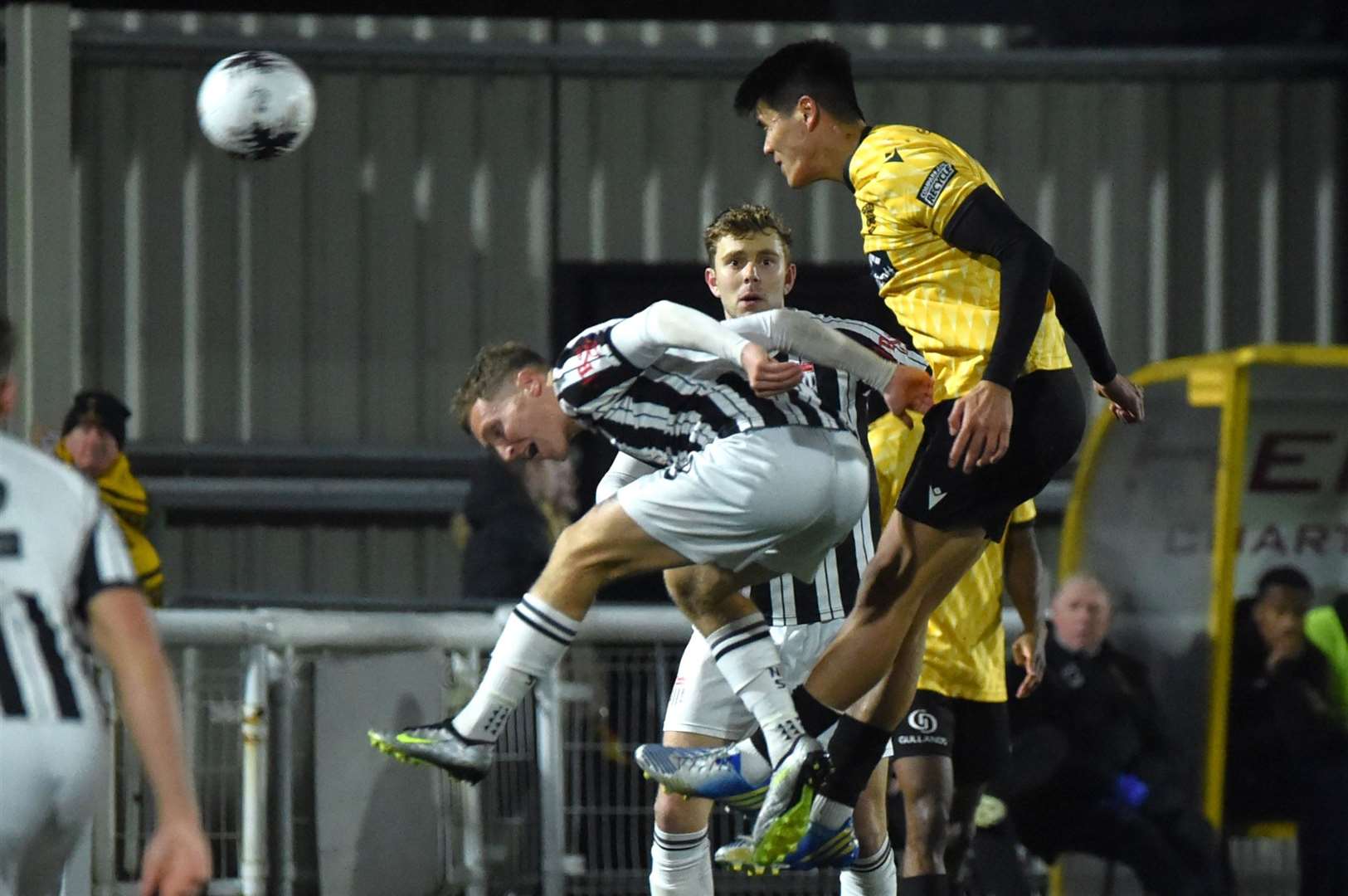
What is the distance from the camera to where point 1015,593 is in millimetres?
6207

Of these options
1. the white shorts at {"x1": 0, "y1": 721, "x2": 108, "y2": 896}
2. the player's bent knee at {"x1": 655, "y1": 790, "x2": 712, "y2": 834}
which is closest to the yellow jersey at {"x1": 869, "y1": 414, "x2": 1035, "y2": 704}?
the player's bent knee at {"x1": 655, "y1": 790, "x2": 712, "y2": 834}

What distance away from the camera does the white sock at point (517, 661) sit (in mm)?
4895

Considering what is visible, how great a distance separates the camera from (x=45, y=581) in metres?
3.18

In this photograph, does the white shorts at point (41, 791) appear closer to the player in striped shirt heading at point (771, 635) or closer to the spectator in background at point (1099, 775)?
the player in striped shirt heading at point (771, 635)

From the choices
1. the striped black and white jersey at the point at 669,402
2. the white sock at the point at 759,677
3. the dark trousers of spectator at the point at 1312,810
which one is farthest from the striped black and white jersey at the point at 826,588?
the dark trousers of spectator at the point at 1312,810

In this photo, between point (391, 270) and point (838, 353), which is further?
point (391, 270)

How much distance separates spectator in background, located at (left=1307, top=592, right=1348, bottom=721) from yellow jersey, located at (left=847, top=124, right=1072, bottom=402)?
156 inches

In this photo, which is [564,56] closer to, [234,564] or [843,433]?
[234,564]

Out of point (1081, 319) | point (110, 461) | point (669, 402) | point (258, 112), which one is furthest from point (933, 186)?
point (110, 461)

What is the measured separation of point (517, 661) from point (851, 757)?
84 centimetres

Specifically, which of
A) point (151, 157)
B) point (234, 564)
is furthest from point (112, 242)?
point (234, 564)

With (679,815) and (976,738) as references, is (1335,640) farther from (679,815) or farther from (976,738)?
(679,815)

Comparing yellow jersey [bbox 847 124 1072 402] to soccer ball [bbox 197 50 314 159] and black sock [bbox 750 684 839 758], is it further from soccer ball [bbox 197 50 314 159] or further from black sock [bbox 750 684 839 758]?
soccer ball [bbox 197 50 314 159]

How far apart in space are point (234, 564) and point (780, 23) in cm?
430
